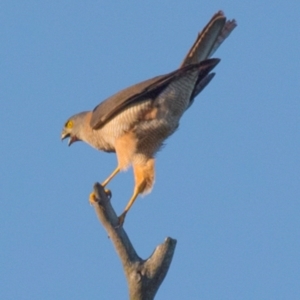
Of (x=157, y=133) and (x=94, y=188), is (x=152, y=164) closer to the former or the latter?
(x=157, y=133)

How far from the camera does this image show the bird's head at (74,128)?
1150 centimetres

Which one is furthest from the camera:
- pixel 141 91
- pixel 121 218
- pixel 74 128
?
pixel 74 128

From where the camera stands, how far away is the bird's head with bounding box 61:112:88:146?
453 inches

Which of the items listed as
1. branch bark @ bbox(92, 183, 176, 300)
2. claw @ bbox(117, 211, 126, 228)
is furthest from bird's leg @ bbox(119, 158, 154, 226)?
branch bark @ bbox(92, 183, 176, 300)

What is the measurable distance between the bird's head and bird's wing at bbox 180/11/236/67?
1.83 metres

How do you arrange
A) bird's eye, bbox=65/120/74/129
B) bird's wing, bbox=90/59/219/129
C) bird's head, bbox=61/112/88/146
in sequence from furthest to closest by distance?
bird's eye, bbox=65/120/74/129, bird's head, bbox=61/112/88/146, bird's wing, bbox=90/59/219/129

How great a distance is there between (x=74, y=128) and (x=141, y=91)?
73.5 inches

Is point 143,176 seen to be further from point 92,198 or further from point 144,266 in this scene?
point 144,266

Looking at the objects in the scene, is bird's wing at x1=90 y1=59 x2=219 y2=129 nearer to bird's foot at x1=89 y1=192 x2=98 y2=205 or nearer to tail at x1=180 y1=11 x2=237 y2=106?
tail at x1=180 y1=11 x2=237 y2=106

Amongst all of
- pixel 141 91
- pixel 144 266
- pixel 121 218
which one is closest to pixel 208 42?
pixel 141 91


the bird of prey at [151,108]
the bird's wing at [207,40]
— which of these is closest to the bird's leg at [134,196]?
the bird of prey at [151,108]

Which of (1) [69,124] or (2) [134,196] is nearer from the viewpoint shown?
(2) [134,196]

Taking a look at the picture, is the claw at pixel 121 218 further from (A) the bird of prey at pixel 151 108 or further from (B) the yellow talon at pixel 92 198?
(A) the bird of prey at pixel 151 108

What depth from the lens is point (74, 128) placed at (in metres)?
11.7
